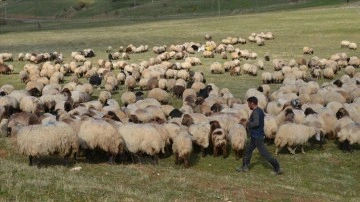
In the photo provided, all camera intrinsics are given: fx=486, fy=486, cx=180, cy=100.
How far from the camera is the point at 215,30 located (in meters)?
62.0

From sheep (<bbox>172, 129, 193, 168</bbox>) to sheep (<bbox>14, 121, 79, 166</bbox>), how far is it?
364 cm

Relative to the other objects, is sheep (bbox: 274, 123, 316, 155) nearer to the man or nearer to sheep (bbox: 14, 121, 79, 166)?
the man

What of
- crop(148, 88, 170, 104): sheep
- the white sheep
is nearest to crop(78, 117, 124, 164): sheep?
crop(148, 88, 170, 104): sheep

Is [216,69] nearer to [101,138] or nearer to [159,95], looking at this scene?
[159,95]

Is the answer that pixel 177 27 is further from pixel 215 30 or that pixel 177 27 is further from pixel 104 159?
pixel 104 159

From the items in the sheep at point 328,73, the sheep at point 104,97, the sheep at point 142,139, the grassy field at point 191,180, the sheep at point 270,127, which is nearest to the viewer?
the grassy field at point 191,180

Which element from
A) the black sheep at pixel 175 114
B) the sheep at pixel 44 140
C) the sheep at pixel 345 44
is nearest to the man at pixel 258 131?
the black sheep at pixel 175 114

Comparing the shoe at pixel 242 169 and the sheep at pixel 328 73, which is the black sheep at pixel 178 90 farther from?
the shoe at pixel 242 169

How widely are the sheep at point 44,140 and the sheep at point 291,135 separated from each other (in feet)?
25.0

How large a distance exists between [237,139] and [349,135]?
4.29m

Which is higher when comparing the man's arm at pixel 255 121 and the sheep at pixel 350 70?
the man's arm at pixel 255 121

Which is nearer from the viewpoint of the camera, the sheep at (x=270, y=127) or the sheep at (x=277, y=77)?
the sheep at (x=270, y=127)

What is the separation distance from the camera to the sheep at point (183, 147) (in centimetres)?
1648

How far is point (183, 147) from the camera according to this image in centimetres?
1648
